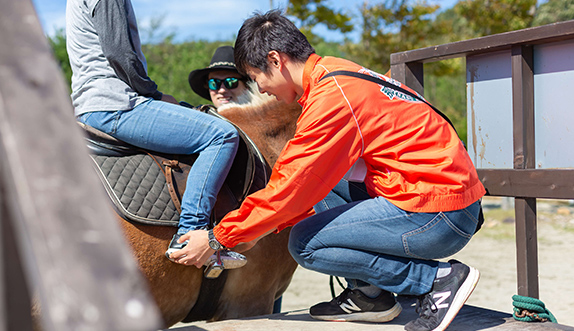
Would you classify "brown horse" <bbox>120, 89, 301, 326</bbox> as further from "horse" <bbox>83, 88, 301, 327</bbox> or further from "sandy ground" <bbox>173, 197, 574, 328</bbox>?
"sandy ground" <bbox>173, 197, 574, 328</bbox>

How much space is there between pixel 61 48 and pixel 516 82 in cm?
1288

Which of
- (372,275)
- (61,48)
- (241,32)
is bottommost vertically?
(372,275)

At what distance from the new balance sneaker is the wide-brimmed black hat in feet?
7.53

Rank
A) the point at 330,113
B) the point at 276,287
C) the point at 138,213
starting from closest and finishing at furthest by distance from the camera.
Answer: the point at 330,113 → the point at 138,213 → the point at 276,287

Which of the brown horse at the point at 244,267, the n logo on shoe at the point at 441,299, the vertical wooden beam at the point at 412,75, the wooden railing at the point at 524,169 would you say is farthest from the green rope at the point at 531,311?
the vertical wooden beam at the point at 412,75

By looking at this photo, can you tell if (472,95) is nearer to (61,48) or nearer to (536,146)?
(536,146)

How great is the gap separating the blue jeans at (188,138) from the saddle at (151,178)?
6 cm

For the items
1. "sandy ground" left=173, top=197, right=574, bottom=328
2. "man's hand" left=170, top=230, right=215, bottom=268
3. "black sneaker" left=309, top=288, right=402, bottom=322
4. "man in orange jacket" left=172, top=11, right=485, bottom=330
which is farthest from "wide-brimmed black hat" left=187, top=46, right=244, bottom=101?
"black sneaker" left=309, top=288, right=402, bottom=322

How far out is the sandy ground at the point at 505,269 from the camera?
5367 mm

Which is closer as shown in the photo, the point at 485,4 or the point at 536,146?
the point at 536,146

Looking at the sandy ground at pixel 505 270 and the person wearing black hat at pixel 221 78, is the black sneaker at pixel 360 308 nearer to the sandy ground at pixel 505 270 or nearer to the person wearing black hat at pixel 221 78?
the person wearing black hat at pixel 221 78

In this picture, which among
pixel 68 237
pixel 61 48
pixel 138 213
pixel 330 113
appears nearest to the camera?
pixel 68 237

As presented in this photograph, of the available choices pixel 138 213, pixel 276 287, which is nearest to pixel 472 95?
pixel 276 287

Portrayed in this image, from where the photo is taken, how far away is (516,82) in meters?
2.54
